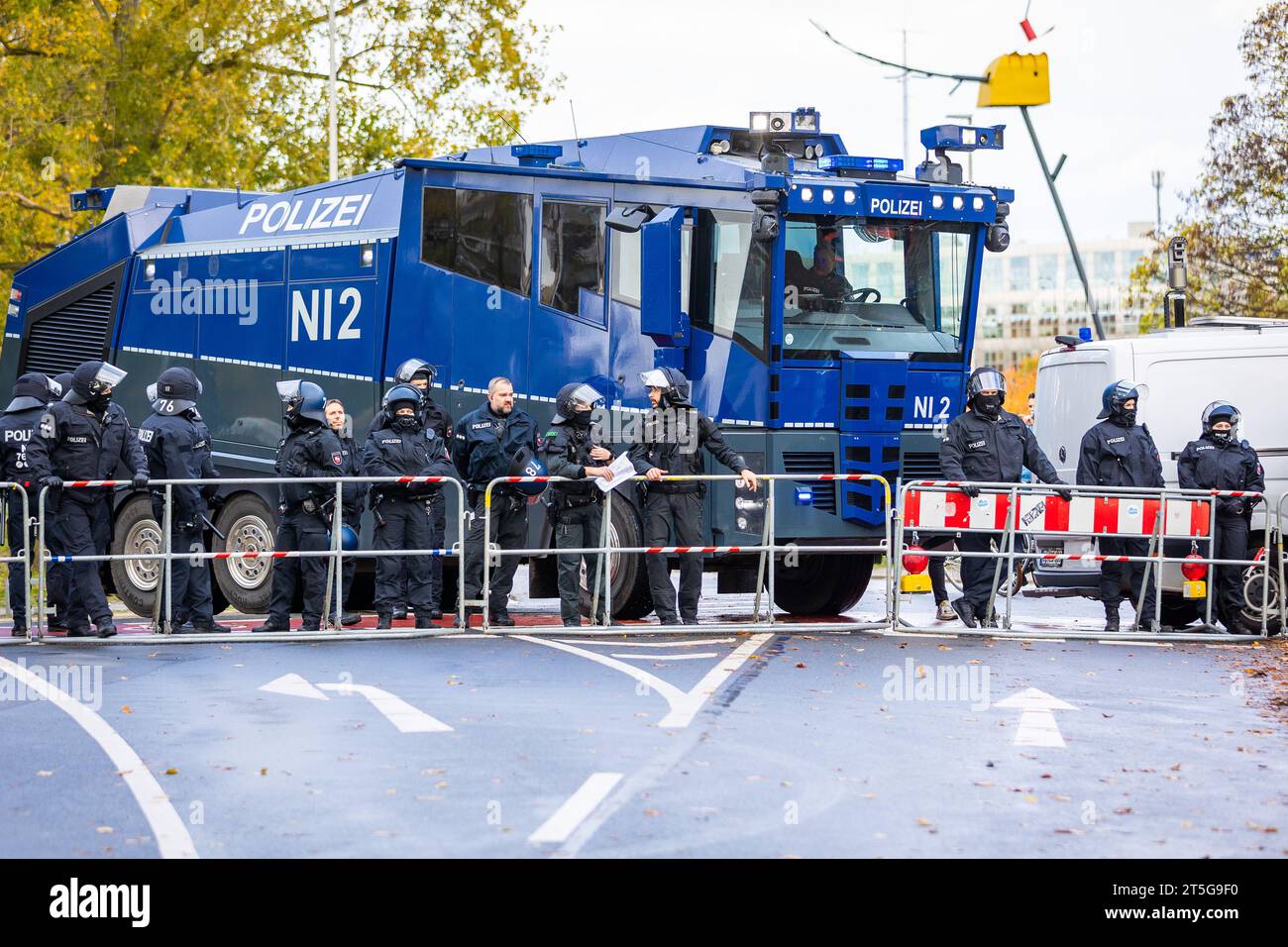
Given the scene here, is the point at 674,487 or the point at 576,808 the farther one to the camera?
the point at 674,487

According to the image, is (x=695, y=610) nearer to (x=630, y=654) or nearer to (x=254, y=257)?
(x=630, y=654)

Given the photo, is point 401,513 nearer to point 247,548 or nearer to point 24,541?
point 24,541

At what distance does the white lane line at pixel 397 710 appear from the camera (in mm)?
10555

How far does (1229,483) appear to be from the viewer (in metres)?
16.4

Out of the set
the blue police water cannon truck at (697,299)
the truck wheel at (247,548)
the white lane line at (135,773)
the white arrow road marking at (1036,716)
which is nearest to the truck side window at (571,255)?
the blue police water cannon truck at (697,299)

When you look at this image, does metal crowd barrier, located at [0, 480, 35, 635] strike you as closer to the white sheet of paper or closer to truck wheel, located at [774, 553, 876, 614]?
the white sheet of paper

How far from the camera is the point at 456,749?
32.2ft

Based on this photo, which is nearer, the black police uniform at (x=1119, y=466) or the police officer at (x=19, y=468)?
the police officer at (x=19, y=468)

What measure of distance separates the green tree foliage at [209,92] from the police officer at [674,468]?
15.6 meters

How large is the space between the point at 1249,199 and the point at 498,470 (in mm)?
21191

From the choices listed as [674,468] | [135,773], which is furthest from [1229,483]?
[135,773]

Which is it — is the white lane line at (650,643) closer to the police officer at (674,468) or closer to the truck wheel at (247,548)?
the police officer at (674,468)

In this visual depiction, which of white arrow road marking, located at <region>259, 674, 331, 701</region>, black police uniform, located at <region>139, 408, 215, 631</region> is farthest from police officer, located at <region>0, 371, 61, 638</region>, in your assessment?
white arrow road marking, located at <region>259, 674, 331, 701</region>

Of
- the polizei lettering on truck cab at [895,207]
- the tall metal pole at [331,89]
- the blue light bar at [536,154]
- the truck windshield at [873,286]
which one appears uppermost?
the tall metal pole at [331,89]
